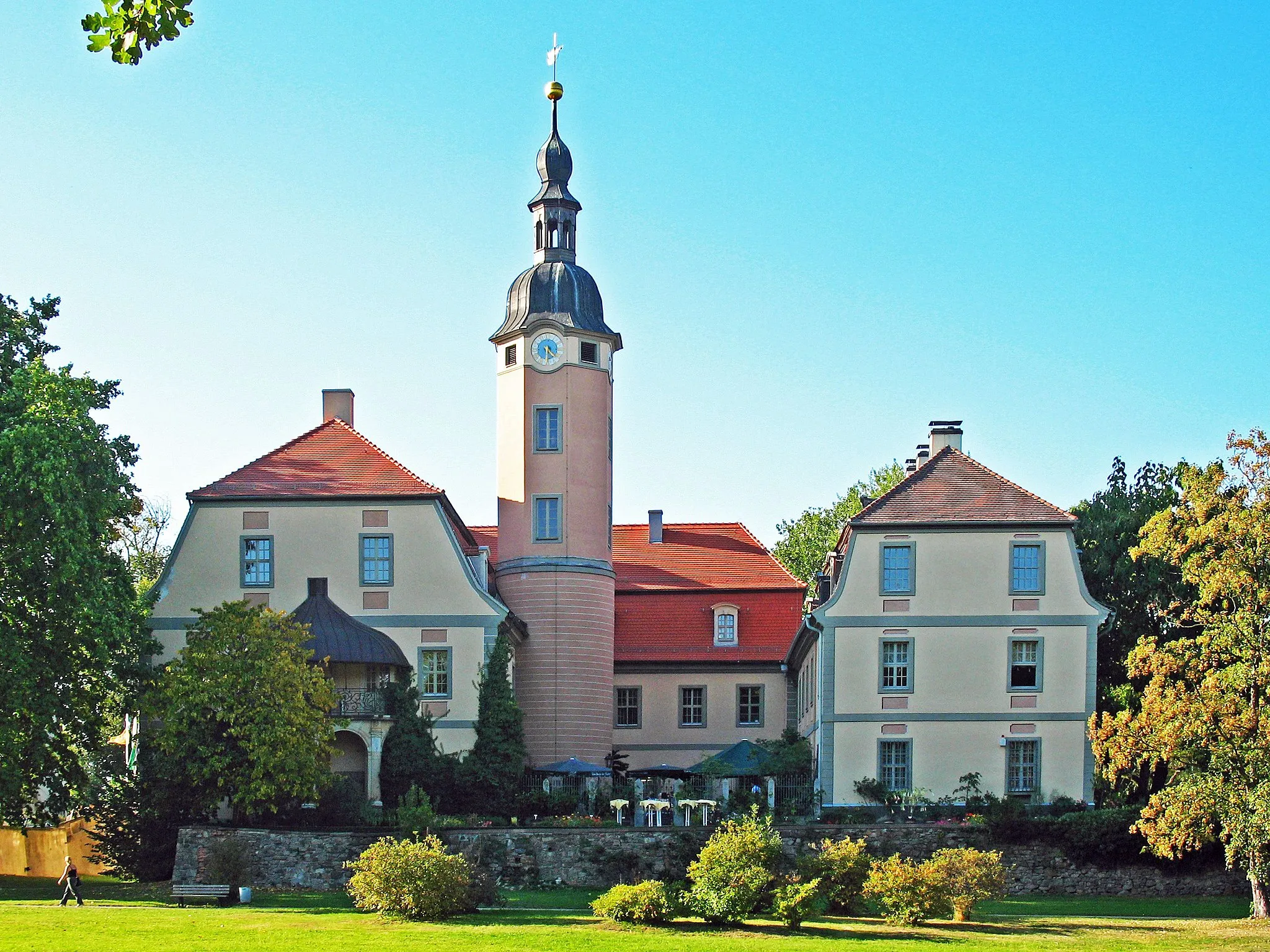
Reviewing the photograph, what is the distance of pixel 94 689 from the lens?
115 ft

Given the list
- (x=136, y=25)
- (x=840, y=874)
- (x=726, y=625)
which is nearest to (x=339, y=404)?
(x=726, y=625)

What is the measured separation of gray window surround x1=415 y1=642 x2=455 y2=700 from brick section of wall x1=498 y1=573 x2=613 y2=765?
12.1 feet

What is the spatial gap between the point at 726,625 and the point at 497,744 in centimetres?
1151

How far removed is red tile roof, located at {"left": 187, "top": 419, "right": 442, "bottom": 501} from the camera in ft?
136

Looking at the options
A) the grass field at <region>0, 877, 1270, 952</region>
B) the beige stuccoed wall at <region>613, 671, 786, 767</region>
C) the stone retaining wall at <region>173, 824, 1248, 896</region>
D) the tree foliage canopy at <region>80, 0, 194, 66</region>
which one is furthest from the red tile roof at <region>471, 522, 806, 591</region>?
the tree foliage canopy at <region>80, 0, 194, 66</region>

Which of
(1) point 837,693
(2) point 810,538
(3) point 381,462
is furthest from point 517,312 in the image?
(2) point 810,538

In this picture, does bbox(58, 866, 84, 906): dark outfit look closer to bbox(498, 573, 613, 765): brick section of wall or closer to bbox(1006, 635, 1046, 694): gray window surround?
bbox(498, 573, 613, 765): brick section of wall

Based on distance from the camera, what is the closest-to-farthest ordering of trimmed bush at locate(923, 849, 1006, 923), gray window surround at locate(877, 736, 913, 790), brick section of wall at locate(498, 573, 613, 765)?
1. trimmed bush at locate(923, 849, 1006, 923)
2. gray window surround at locate(877, 736, 913, 790)
3. brick section of wall at locate(498, 573, 613, 765)

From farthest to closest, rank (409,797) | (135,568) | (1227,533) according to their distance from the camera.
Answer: (135,568) → (409,797) → (1227,533)

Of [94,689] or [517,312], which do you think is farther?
[517,312]

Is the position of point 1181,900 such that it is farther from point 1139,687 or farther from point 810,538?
point 810,538

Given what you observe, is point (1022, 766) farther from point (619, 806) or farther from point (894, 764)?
point (619, 806)

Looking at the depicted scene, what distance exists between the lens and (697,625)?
49531 mm

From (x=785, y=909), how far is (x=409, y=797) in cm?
1137
